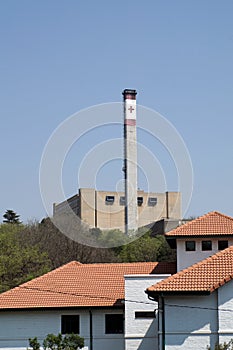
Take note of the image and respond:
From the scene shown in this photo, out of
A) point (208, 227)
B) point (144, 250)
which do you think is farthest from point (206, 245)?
point (144, 250)

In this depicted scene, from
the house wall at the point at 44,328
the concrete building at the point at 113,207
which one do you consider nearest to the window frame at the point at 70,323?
the house wall at the point at 44,328

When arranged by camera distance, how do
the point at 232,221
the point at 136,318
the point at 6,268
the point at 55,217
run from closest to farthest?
the point at 136,318 < the point at 232,221 < the point at 6,268 < the point at 55,217

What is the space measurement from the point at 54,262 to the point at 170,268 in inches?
1329

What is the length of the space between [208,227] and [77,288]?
7215 mm

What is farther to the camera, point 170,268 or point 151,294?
point 170,268

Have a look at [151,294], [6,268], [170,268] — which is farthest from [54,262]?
[151,294]

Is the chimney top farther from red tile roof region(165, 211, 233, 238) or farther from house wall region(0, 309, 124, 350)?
house wall region(0, 309, 124, 350)

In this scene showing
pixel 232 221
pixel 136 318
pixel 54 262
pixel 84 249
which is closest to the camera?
pixel 136 318

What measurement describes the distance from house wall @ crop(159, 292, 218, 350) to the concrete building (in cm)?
8683

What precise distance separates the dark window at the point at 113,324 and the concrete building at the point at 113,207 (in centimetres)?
8156

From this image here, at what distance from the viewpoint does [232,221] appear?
1635 inches

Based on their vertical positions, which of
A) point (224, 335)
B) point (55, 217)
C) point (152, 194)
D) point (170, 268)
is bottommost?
point (224, 335)

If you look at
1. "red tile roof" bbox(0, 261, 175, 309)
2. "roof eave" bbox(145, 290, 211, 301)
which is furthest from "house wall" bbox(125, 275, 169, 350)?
"roof eave" bbox(145, 290, 211, 301)

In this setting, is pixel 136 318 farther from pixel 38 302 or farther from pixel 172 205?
pixel 172 205
